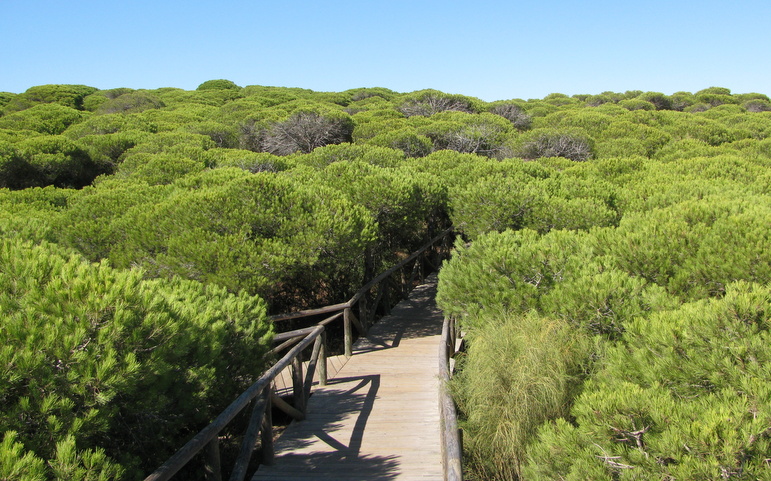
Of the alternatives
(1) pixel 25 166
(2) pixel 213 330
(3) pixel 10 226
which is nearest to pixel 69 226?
(3) pixel 10 226

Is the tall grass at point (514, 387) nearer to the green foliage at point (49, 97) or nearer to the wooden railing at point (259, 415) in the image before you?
the wooden railing at point (259, 415)

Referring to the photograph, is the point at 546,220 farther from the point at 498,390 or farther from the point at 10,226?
the point at 10,226

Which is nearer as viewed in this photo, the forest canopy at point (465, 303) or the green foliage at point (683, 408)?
the green foliage at point (683, 408)

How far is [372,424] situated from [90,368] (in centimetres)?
379

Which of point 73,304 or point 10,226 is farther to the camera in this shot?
point 10,226

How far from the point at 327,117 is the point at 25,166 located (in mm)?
11069

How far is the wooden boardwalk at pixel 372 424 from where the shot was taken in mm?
4637

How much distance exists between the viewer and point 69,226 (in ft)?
28.0

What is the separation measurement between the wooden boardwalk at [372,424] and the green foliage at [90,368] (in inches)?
67.2

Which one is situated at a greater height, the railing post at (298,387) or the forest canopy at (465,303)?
the forest canopy at (465,303)

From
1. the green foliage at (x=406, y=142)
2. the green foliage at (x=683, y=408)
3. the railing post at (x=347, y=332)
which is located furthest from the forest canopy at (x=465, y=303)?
the green foliage at (x=406, y=142)

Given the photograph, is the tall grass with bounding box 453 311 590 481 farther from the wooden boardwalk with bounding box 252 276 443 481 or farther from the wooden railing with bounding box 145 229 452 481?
the wooden railing with bounding box 145 229 452 481

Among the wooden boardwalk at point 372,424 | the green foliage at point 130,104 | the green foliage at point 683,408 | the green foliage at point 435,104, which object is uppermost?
the green foliage at point 130,104

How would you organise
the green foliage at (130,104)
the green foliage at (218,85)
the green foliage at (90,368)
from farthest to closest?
the green foliage at (218,85)
the green foliage at (130,104)
the green foliage at (90,368)
